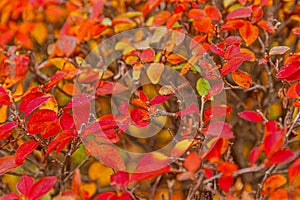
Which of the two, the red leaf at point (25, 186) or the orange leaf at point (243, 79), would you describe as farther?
the orange leaf at point (243, 79)

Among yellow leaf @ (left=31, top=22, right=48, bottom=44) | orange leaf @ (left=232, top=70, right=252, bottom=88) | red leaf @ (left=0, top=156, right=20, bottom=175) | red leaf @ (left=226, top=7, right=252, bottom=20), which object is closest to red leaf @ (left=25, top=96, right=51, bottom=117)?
red leaf @ (left=0, top=156, right=20, bottom=175)

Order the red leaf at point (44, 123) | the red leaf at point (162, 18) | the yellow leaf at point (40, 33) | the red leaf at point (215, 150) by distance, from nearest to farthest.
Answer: the red leaf at point (215, 150), the red leaf at point (44, 123), the red leaf at point (162, 18), the yellow leaf at point (40, 33)

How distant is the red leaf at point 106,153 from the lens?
3.33 feet

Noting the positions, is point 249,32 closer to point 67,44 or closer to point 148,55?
point 148,55

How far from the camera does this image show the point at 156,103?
109 centimetres

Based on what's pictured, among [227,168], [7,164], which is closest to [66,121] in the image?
[7,164]

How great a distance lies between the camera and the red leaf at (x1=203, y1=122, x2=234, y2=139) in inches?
35.8

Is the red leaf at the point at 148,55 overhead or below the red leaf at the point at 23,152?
overhead

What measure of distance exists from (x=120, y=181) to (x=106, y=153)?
113mm

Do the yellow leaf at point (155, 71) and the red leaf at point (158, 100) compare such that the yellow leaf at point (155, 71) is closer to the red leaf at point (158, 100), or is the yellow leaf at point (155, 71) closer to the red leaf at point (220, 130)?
the red leaf at point (158, 100)

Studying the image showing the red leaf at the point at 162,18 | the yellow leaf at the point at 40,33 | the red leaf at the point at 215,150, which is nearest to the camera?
the red leaf at the point at 215,150

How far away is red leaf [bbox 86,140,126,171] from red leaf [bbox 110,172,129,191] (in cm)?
6

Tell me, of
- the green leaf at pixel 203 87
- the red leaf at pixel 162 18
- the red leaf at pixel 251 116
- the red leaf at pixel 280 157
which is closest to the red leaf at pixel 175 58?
the green leaf at pixel 203 87

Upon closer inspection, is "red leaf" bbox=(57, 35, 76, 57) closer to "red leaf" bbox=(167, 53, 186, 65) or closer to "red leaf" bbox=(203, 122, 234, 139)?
"red leaf" bbox=(167, 53, 186, 65)
